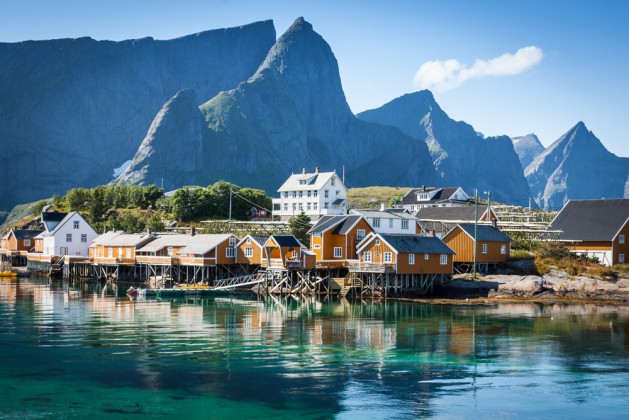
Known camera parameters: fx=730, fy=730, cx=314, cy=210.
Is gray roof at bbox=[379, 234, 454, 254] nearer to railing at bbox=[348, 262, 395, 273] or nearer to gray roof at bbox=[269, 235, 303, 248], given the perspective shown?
railing at bbox=[348, 262, 395, 273]

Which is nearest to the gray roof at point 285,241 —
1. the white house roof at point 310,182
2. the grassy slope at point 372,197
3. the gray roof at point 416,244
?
the gray roof at point 416,244

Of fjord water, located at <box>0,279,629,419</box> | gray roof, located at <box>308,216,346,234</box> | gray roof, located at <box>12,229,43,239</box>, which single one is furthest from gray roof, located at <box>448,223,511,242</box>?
gray roof, located at <box>12,229,43,239</box>

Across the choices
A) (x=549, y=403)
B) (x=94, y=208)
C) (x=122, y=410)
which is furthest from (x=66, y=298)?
(x=94, y=208)

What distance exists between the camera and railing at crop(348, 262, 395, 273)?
64.5 m

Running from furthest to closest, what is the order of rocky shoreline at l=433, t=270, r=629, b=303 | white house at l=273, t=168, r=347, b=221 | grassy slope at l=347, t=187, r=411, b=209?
1. grassy slope at l=347, t=187, r=411, b=209
2. white house at l=273, t=168, r=347, b=221
3. rocky shoreline at l=433, t=270, r=629, b=303

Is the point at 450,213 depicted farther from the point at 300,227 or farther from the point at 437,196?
the point at 437,196

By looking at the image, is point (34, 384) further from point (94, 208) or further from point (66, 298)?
point (94, 208)

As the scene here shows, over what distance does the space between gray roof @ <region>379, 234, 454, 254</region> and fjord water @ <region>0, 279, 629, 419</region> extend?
35.2 feet

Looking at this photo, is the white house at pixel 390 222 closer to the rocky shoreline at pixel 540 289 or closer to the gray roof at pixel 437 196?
the rocky shoreline at pixel 540 289

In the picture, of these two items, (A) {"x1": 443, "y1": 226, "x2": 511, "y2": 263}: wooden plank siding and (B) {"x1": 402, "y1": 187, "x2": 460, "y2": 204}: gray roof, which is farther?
(B) {"x1": 402, "y1": 187, "x2": 460, "y2": 204}: gray roof

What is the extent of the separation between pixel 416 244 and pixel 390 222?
31.3 feet

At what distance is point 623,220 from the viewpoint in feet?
237

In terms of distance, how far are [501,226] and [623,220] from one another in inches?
642

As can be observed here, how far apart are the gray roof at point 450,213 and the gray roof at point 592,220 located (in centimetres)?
994
